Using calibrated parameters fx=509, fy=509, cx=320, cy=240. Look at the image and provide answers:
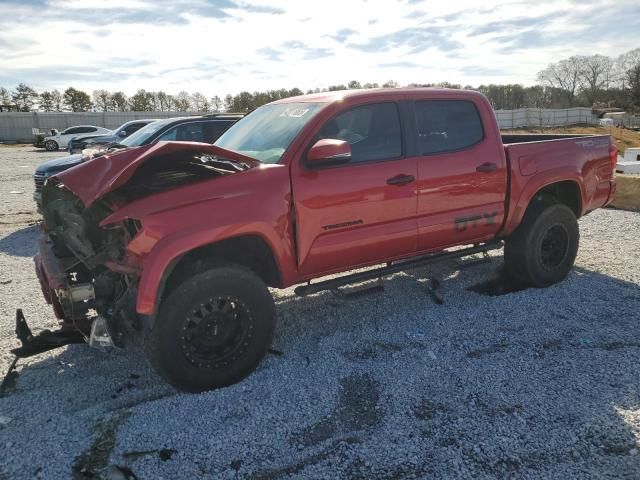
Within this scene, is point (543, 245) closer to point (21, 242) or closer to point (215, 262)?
point (215, 262)

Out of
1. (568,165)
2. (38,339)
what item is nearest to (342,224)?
(38,339)

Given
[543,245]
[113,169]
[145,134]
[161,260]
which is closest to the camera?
[161,260]

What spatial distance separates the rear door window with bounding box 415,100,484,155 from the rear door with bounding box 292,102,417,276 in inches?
10.5

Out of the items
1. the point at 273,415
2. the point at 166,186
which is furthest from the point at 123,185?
the point at 273,415

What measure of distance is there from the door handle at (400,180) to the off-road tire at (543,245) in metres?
1.69

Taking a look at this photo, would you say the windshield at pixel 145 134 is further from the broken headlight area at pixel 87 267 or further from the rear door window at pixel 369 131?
the rear door window at pixel 369 131

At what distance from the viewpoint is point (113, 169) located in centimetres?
332

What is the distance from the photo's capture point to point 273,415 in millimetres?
3244

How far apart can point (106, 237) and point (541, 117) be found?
5811 cm

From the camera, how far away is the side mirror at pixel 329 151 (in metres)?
3.64

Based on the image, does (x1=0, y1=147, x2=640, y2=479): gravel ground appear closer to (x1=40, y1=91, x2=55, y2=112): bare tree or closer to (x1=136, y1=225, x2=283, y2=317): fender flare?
(x1=136, y1=225, x2=283, y2=317): fender flare

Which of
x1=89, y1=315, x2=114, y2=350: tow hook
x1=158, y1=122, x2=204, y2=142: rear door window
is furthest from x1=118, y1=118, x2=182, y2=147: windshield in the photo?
x1=89, y1=315, x2=114, y2=350: tow hook

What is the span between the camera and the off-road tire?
5.21 metres

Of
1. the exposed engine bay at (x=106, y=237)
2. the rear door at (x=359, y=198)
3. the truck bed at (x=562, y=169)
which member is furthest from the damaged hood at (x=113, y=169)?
the truck bed at (x=562, y=169)
